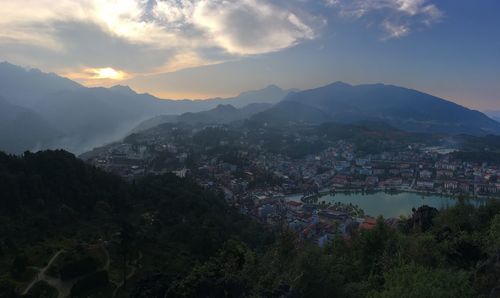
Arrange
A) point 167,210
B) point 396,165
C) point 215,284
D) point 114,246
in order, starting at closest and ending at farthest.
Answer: point 215,284, point 114,246, point 167,210, point 396,165

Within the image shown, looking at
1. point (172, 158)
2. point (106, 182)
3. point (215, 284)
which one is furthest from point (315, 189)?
point (215, 284)

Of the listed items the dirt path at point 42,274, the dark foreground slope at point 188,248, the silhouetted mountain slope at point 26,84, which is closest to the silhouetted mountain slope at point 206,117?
the silhouetted mountain slope at point 26,84

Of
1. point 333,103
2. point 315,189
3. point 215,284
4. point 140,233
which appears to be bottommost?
point 315,189

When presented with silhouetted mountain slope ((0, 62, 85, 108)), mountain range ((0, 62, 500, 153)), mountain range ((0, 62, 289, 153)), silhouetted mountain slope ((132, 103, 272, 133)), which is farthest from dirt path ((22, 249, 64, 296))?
silhouetted mountain slope ((0, 62, 85, 108))

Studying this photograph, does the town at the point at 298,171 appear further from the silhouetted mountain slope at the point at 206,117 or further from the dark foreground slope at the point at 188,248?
the silhouetted mountain slope at the point at 206,117

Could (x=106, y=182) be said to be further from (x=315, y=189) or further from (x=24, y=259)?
(x=315, y=189)

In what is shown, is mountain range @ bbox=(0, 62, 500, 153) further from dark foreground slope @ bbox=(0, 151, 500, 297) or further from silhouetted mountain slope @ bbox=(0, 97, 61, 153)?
dark foreground slope @ bbox=(0, 151, 500, 297)

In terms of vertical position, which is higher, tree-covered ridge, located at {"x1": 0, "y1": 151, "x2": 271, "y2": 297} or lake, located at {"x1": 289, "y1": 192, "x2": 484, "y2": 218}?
tree-covered ridge, located at {"x1": 0, "y1": 151, "x2": 271, "y2": 297}
